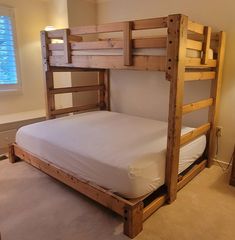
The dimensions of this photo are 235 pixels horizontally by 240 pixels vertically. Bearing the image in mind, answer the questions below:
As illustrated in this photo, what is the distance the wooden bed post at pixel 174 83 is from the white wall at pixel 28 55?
278cm

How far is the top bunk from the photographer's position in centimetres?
174

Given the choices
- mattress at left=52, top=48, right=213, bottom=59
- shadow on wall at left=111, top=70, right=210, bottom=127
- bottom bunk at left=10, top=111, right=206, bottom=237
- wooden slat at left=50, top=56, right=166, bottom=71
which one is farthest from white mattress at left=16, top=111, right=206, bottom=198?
mattress at left=52, top=48, right=213, bottom=59

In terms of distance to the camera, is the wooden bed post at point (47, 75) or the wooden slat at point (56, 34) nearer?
the wooden slat at point (56, 34)

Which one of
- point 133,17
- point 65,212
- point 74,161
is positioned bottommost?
point 65,212

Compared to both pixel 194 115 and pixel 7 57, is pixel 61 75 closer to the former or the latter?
pixel 7 57

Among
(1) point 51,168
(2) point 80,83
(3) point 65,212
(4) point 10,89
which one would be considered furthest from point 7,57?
(3) point 65,212

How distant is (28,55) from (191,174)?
308 cm

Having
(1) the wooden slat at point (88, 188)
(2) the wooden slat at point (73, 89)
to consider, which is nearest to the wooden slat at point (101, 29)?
(2) the wooden slat at point (73, 89)

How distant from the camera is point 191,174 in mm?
2455

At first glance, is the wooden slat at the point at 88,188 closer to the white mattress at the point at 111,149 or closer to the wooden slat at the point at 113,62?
the white mattress at the point at 111,149

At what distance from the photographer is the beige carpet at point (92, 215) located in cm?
171

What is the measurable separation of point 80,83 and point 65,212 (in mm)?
2236

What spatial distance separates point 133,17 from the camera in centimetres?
328

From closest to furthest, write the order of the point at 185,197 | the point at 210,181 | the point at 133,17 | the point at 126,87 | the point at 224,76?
the point at 185,197, the point at 210,181, the point at 224,76, the point at 133,17, the point at 126,87
